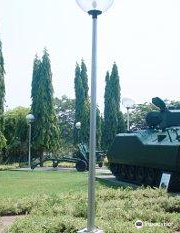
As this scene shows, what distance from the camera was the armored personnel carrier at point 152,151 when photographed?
49.2 feet

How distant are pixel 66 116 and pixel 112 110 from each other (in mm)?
19328

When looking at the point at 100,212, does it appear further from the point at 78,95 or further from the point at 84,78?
the point at 84,78

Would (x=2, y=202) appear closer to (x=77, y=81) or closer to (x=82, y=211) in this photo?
(x=82, y=211)

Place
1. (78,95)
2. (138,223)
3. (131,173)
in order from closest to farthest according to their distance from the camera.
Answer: (138,223)
(131,173)
(78,95)

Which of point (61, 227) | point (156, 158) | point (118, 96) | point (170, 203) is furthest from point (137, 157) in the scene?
point (118, 96)

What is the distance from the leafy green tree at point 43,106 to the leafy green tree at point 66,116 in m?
25.8

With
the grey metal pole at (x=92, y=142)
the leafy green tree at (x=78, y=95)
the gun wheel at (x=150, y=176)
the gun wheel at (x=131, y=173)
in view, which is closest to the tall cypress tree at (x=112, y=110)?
the leafy green tree at (x=78, y=95)

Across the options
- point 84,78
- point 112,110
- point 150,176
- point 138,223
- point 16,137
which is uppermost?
point 84,78

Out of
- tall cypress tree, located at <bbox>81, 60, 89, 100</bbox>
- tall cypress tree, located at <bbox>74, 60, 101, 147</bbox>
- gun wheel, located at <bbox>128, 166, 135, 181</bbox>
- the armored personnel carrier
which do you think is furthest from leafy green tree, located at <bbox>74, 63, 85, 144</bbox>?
gun wheel, located at <bbox>128, 166, 135, 181</bbox>

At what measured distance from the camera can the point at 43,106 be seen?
38344mm

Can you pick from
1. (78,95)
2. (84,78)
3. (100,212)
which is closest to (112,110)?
(78,95)

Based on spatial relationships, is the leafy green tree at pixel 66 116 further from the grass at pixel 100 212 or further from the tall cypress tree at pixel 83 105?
the grass at pixel 100 212

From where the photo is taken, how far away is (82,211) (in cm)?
846

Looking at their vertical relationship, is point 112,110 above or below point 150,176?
above
